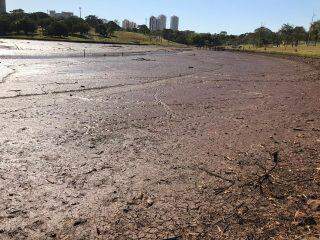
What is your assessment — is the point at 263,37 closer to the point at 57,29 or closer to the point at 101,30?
the point at 101,30

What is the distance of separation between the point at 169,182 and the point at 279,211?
81.3 inches

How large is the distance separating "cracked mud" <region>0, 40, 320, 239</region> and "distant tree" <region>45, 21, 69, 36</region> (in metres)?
84.5

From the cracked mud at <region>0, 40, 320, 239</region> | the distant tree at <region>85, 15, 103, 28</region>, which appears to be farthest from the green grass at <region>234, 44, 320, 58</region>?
the cracked mud at <region>0, 40, 320, 239</region>

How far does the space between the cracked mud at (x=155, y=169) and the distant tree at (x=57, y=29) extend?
8450cm

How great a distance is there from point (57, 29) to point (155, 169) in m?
94.6

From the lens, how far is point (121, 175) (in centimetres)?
782

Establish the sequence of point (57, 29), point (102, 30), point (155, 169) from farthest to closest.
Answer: point (102, 30), point (57, 29), point (155, 169)

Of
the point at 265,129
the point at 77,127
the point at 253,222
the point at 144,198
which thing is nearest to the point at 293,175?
the point at 253,222

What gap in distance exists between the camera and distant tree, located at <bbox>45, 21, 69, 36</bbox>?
95.8 meters

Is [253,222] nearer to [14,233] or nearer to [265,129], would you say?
[14,233]

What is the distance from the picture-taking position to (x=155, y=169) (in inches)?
324

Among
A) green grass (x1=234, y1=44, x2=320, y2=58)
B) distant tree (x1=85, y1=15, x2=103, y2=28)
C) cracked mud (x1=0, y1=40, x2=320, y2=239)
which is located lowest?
green grass (x1=234, y1=44, x2=320, y2=58)

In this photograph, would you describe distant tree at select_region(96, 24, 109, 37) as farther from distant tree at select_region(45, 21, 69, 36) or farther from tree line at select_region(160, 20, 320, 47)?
tree line at select_region(160, 20, 320, 47)

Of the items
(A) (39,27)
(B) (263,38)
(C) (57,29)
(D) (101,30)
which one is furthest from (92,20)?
(B) (263,38)
